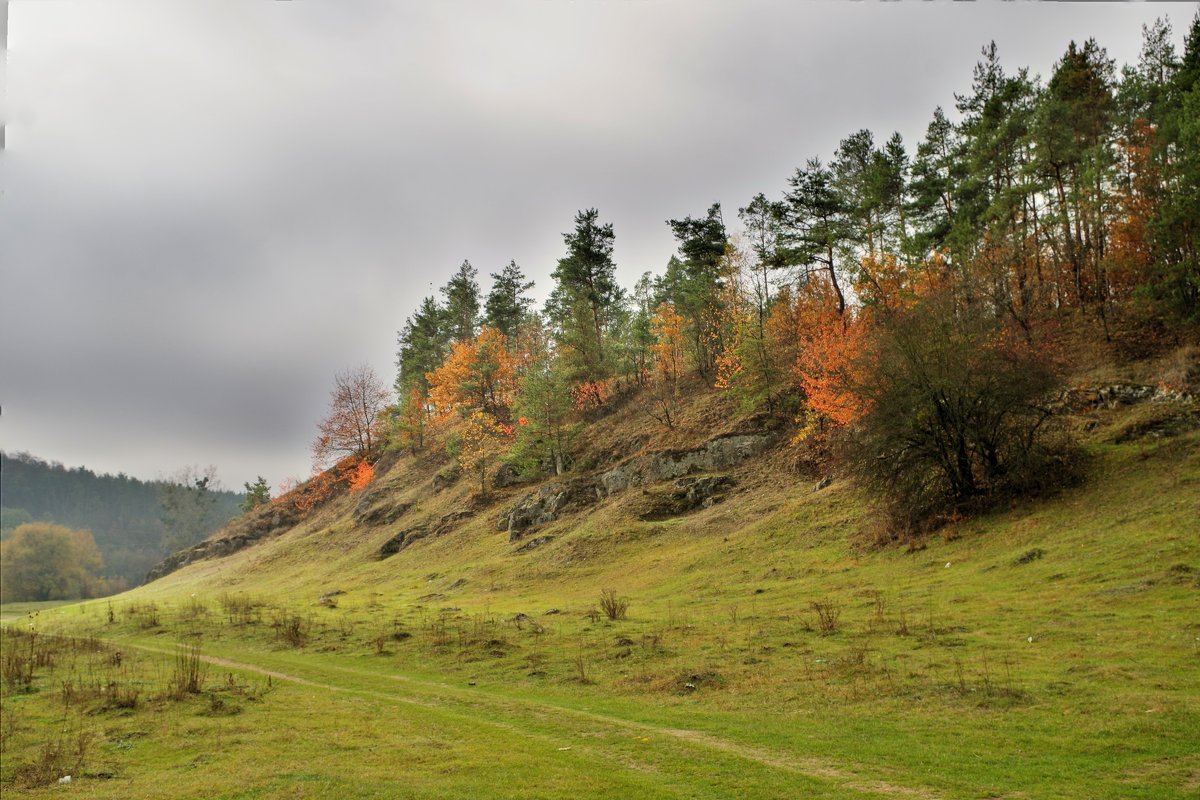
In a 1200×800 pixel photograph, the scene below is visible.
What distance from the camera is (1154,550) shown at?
70.1 feet

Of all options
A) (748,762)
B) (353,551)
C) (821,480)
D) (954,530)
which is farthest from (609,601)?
(353,551)

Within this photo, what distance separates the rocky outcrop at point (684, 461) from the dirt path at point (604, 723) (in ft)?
109

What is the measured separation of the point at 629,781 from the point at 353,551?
201 ft

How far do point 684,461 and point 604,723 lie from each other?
3948 cm

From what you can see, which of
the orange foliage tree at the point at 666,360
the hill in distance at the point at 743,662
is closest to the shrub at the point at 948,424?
the hill in distance at the point at 743,662

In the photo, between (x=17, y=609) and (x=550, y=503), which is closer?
(x=550, y=503)

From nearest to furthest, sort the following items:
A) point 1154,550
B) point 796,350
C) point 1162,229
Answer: point 1154,550
point 1162,229
point 796,350

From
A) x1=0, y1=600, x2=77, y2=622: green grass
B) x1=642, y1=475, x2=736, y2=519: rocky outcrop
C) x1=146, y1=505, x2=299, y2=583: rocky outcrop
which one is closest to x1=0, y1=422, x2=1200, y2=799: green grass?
x1=642, y1=475, x2=736, y2=519: rocky outcrop

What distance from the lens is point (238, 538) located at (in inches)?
3516

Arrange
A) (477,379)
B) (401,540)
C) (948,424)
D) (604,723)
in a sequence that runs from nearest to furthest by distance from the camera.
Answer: (604,723) < (948,424) < (401,540) < (477,379)

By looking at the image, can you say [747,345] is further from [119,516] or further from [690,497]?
[119,516]

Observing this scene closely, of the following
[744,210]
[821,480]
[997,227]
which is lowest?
[821,480]

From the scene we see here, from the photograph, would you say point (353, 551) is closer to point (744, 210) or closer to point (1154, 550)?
point (744, 210)

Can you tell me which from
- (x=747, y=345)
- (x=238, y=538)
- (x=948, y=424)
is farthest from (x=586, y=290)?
(x=238, y=538)
